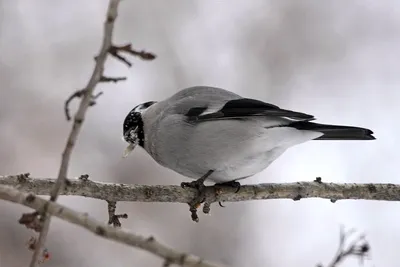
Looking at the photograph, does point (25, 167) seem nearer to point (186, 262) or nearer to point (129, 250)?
point (129, 250)

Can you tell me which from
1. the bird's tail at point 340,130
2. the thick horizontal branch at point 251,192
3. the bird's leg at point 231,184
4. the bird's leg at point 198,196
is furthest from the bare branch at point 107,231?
the bird's tail at point 340,130

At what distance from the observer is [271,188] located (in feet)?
6.42

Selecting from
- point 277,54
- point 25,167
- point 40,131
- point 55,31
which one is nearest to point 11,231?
point 25,167

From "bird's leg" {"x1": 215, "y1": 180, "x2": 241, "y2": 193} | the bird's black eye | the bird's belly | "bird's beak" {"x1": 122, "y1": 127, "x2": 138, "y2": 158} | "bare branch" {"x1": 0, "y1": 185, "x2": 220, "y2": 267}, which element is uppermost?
the bird's black eye

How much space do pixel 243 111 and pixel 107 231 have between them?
1.14 metres

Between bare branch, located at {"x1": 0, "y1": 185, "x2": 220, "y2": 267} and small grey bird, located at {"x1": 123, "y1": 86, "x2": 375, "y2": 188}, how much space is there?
0.97 metres

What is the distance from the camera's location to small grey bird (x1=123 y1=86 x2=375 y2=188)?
2.02 meters

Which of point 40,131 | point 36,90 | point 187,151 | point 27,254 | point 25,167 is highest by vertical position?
point 36,90

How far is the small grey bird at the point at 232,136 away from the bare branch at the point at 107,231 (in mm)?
973

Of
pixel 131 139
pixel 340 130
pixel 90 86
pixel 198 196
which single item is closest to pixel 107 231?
pixel 90 86

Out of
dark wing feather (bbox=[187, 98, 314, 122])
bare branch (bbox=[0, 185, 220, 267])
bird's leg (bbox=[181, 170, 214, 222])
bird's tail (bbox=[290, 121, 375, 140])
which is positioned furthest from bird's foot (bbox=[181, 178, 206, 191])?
bare branch (bbox=[0, 185, 220, 267])

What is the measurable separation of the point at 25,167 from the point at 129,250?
2.44ft

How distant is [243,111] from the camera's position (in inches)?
80.7

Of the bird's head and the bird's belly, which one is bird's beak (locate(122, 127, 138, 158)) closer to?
the bird's head
